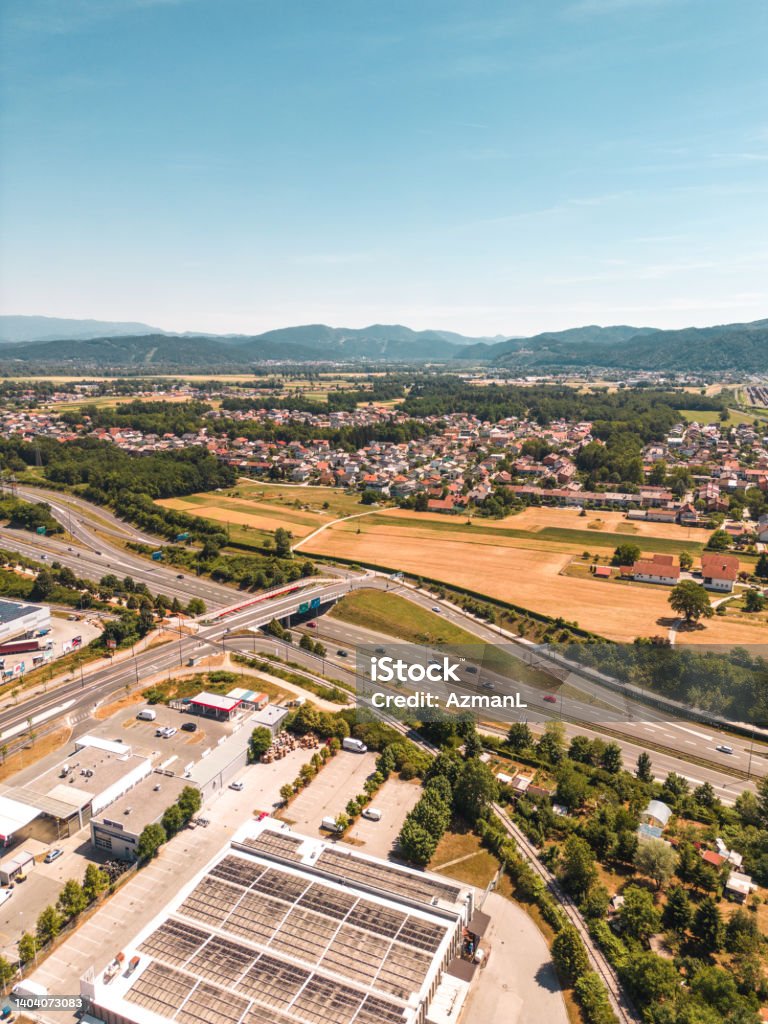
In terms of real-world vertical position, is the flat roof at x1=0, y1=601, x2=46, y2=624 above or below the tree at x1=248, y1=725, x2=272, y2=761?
above

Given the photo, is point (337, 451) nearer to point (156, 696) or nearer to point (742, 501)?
point (742, 501)

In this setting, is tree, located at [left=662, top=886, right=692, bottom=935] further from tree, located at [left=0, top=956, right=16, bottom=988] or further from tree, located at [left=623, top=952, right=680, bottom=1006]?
tree, located at [left=0, top=956, right=16, bottom=988]

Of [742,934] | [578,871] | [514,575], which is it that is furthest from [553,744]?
[514,575]

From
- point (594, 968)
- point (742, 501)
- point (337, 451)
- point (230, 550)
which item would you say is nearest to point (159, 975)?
point (594, 968)

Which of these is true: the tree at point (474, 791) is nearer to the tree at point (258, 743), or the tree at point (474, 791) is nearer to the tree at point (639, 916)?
the tree at point (639, 916)

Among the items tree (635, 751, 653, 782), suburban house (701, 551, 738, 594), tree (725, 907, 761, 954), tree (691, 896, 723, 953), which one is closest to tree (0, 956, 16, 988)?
tree (691, 896, 723, 953)

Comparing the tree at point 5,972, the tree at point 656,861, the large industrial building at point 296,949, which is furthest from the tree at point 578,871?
the tree at point 5,972
